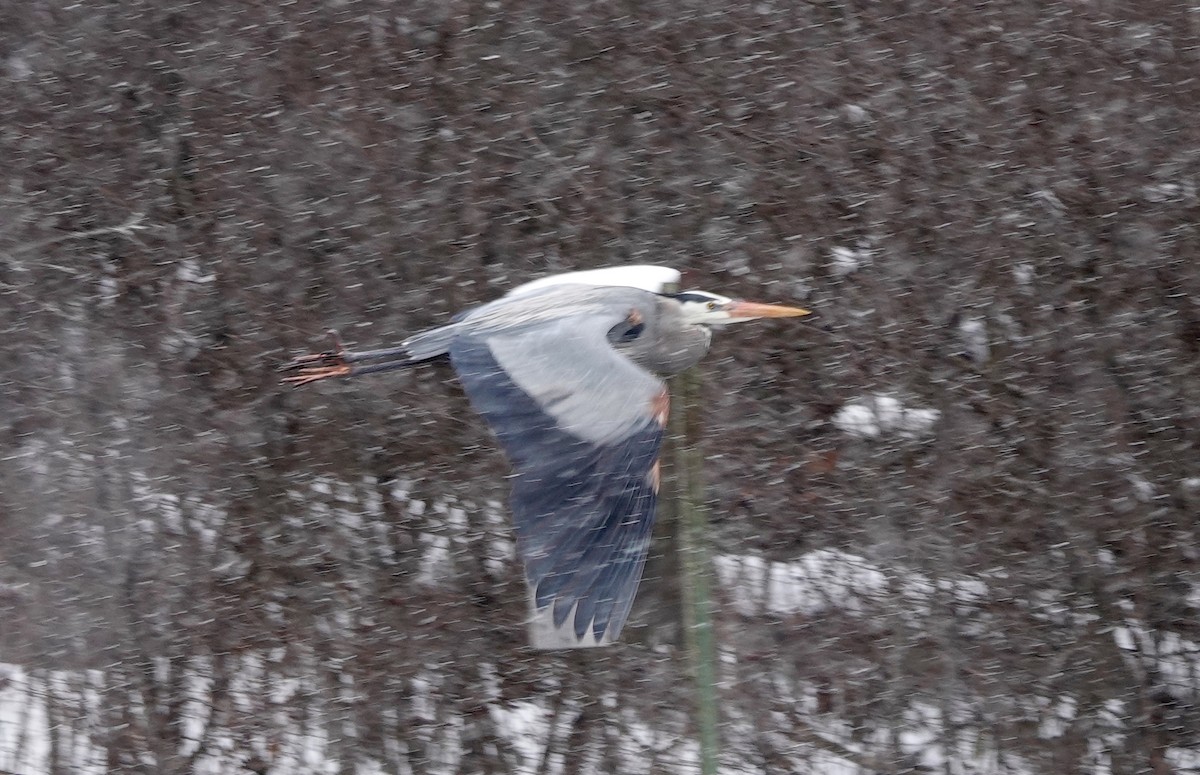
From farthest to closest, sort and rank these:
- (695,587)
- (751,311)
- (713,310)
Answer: (751,311) → (713,310) → (695,587)

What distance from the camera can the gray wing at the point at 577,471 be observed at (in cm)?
171

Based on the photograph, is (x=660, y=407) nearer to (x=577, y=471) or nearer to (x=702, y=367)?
(x=577, y=471)

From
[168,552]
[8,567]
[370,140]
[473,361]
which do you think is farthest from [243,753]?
[473,361]

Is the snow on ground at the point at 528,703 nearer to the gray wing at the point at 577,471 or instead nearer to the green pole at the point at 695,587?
the green pole at the point at 695,587

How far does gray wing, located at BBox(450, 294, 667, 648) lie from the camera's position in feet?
5.62

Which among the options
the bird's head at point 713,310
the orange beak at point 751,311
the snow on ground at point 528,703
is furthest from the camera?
the snow on ground at point 528,703

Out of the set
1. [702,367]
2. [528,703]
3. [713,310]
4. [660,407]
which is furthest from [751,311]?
[528,703]

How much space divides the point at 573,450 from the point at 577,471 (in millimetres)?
32

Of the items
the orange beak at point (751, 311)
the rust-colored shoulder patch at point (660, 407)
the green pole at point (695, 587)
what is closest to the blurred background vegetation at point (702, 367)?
the orange beak at point (751, 311)

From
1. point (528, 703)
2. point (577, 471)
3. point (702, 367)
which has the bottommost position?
point (528, 703)

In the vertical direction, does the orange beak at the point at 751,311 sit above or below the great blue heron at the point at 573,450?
below

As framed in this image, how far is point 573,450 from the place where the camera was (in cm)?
175

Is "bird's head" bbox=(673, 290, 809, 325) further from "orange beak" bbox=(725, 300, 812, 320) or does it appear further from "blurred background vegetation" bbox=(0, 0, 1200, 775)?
"blurred background vegetation" bbox=(0, 0, 1200, 775)

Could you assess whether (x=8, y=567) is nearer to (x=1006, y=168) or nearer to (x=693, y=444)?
(x=693, y=444)
